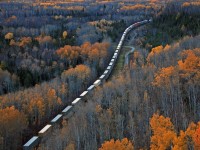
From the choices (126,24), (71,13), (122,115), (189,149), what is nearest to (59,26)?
(126,24)

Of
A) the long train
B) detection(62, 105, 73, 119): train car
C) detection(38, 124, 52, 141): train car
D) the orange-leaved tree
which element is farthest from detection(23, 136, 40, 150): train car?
the orange-leaved tree

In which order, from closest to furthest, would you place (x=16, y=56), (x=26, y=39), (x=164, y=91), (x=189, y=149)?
(x=189, y=149) < (x=164, y=91) < (x=16, y=56) < (x=26, y=39)

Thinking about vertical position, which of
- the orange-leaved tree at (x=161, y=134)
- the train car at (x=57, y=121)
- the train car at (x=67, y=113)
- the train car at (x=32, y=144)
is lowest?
the train car at (x=32, y=144)

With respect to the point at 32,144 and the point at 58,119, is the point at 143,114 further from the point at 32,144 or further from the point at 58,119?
the point at 32,144

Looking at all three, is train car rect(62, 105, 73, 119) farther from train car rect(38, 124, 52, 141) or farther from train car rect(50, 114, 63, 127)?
train car rect(38, 124, 52, 141)

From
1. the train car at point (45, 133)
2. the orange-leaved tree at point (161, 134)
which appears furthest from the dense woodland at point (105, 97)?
the train car at point (45, 133)

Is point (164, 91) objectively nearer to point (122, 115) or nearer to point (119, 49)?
point (122, 115)

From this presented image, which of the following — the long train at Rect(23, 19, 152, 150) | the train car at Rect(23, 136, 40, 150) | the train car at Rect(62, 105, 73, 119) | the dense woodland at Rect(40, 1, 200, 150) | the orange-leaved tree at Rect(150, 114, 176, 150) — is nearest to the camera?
the orange-leaved tree at Rect(150, 114, 176, 150)

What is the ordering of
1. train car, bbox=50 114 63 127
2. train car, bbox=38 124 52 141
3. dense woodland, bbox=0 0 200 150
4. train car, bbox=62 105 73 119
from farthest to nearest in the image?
train car, bbox=62 105 73 119, train car, bbox=50 114 63 127, train car, bbox=38 124 52 141, dense woodland, bbox=0 0 200 150

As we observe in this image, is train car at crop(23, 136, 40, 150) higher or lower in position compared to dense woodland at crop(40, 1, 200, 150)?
lower

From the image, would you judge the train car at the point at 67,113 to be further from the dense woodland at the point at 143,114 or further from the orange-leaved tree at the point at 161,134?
the orange-leaved tree at the point at 161,134

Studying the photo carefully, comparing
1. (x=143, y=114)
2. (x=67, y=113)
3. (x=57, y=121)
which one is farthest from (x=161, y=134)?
(x=67, y=113)
